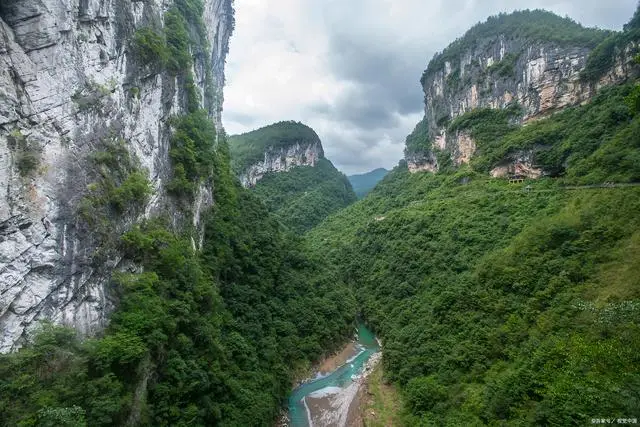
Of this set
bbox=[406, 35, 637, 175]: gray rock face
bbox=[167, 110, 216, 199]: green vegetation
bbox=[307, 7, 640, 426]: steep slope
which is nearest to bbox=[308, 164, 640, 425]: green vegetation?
bbox=[307, 7, 640, 426]: steep slope

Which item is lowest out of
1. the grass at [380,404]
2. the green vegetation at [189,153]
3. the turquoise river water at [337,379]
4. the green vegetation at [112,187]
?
the grass at [380,404]

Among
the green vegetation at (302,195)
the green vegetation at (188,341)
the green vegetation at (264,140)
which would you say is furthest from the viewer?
the green vegetation at (264,140)

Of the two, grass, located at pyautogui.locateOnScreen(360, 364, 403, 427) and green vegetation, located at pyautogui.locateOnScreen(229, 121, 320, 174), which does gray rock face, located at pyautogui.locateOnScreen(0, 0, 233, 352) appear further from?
green vegetation, located at pyautogui.locateOnScreen(229, 121, 320, 174)

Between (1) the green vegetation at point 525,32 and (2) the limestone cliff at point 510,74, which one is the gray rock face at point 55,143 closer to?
(2) the limestone cliff at point 510,74

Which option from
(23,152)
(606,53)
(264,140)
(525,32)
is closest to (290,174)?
(264,140)

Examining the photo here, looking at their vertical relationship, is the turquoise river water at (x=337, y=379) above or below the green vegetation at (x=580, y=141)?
below

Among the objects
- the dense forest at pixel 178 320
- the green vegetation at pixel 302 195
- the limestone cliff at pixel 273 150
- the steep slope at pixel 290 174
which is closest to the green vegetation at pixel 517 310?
the dense forest at pixel 178 320

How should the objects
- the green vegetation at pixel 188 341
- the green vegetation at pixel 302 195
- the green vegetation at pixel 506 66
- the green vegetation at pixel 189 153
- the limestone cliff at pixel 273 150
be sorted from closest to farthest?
the green vegetation at pixel 188 341, the green vegetation at pixel 189 153, the green vegetation at pixel 506 66, the green vegetation at pixel 302 195, the limestone cliff at pixel 273 150
